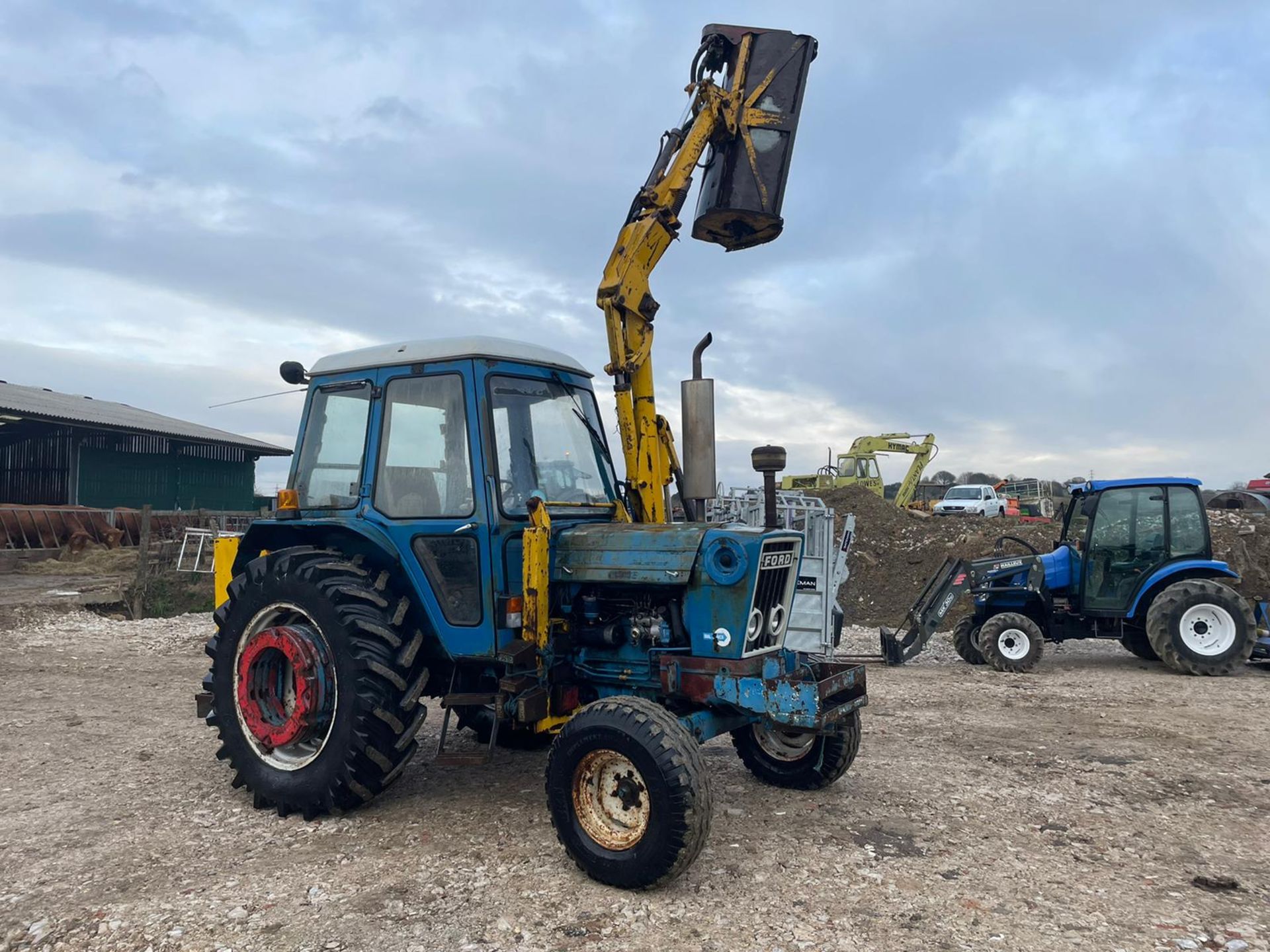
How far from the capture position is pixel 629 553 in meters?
4.40

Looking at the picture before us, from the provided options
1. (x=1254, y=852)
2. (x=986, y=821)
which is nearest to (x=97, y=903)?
(x=986, y=821)

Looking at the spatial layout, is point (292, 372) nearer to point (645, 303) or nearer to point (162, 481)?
point (645, 303)

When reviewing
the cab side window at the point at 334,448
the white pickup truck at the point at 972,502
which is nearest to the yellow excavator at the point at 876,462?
the white pickup truck at the point at 972,502

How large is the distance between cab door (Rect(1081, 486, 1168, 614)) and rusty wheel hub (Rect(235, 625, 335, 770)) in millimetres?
8344

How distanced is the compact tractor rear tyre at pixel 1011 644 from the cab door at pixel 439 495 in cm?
694

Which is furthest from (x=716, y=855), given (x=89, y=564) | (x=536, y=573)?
(x=89, y=564)

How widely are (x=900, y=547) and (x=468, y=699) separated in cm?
1251

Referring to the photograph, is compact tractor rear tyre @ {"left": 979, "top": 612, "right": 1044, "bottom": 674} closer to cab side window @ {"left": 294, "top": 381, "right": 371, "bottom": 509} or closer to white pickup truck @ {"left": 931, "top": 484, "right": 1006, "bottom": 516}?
cab side window @ {"left": 294, "top": 381, "right": 371, "bottom": 509}

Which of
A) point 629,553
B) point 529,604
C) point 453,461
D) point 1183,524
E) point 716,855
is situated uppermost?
point 453,461

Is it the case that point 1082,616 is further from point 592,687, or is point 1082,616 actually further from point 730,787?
point 592,687

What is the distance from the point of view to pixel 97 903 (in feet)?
11.8

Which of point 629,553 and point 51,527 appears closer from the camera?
point 629,553

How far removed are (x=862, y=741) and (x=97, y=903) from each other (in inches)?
180

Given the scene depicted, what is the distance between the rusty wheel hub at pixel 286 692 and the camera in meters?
4.54
